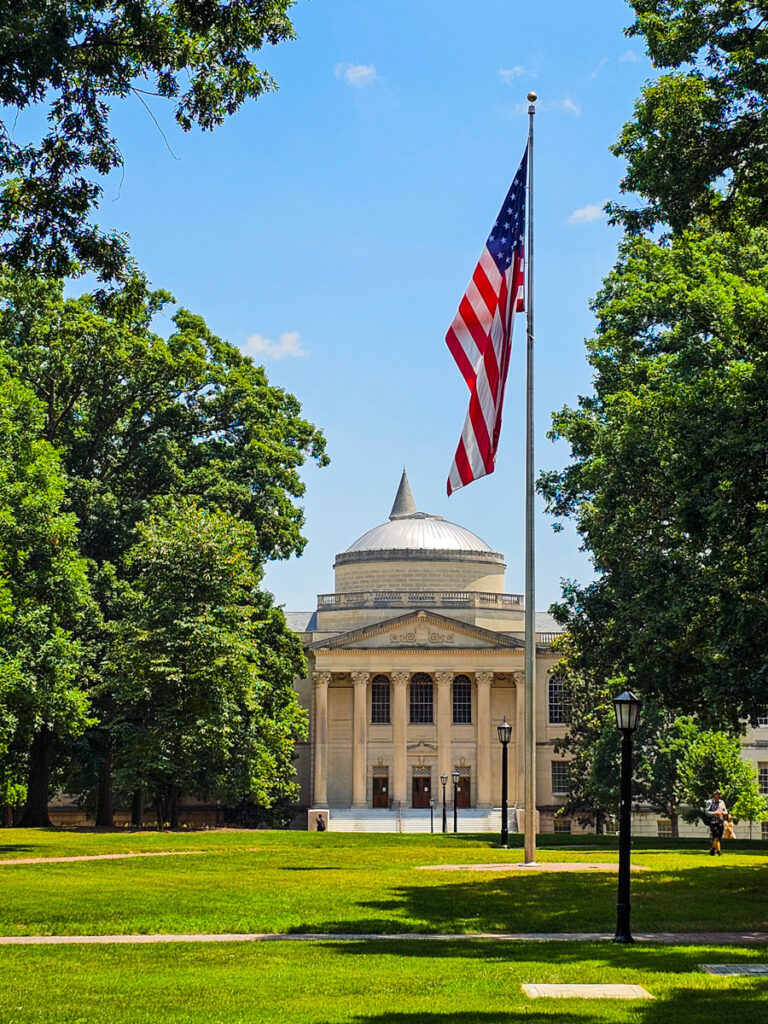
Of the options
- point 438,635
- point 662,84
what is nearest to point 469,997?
point 662,84

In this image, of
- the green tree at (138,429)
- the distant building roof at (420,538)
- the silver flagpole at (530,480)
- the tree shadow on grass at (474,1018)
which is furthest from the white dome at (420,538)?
the tree shadow on grass at (474,1018)

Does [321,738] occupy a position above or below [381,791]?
above

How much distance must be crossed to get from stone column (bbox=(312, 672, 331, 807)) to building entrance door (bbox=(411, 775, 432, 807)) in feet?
19.3

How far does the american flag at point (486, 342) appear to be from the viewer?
24.2 m

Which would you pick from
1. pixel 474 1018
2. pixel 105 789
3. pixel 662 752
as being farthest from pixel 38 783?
pixel 474 1018

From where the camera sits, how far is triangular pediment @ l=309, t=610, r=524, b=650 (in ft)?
301

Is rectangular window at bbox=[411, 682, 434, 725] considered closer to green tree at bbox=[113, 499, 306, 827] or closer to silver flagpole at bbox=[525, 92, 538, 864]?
green tree at bbox=[113, 499, 306, 827]

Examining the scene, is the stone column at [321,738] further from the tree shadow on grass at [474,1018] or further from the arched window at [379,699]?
the tree shadow on grass at [474,1018]

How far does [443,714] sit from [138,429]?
1786 inches

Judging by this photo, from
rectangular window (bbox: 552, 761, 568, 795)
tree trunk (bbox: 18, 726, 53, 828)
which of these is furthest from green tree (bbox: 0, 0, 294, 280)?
rectangular window (bbox: 552, 761, 568, 795)

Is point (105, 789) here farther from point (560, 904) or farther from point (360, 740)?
point (360, 740)

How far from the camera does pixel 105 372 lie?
158ft

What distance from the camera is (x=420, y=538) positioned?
10262cm

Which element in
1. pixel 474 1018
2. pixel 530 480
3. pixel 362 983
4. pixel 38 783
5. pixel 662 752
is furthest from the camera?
pixel 662 752
